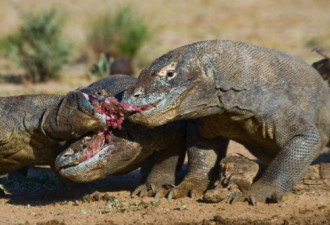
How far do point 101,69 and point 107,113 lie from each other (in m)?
7.18

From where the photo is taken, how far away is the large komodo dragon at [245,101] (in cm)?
759

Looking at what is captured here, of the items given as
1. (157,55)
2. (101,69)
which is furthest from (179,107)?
(157,55)

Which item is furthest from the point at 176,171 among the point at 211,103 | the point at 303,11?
the point at 303,11

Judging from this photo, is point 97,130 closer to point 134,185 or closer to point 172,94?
point 172,94

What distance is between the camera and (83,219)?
7547mm

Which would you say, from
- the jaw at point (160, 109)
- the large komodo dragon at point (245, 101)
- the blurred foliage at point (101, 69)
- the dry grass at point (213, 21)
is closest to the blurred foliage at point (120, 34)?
the dry grass at point (213, 21)

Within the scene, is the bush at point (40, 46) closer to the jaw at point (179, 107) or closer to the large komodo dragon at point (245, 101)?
the large komodo dragon at point (245, 101)

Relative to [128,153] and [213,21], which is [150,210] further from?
[213,21]

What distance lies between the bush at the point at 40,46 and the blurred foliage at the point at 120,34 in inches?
54.9

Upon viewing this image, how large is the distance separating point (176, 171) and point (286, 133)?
1.58m

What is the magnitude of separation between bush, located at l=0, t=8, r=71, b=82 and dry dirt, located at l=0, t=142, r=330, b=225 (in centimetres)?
670

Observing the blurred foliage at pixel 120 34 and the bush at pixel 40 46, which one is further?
the blurred foliage at pixel 120 34

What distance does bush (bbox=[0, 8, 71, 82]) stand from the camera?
15.5m

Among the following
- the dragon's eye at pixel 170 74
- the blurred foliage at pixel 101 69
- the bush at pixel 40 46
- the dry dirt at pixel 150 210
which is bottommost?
the dry dirt at pixel 150 210
